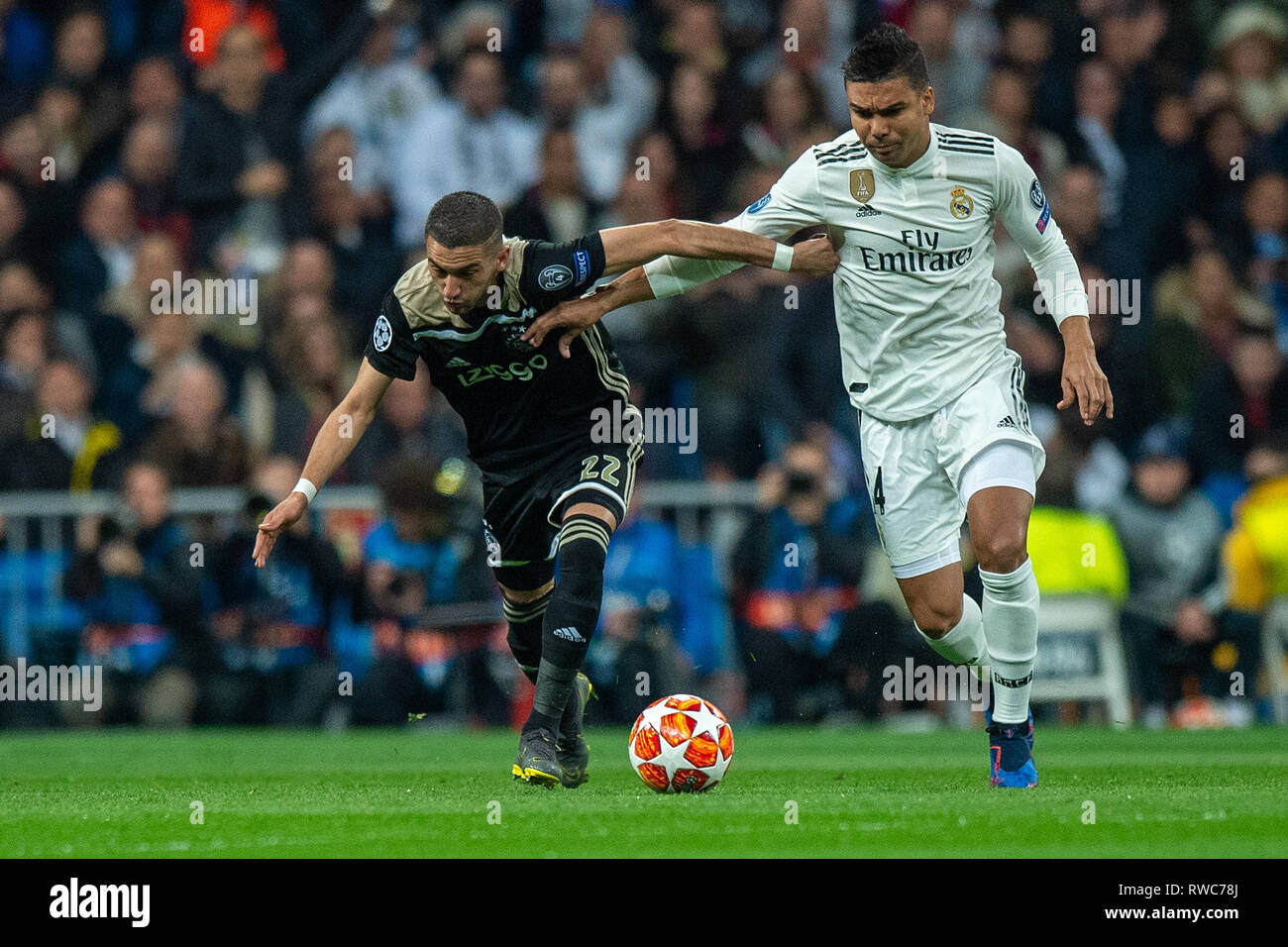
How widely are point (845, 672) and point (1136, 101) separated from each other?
5365 millimetres

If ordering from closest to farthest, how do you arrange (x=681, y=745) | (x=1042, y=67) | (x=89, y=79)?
(x=681, y=745) → (x=1042, y=67) → (x=89, y=79)

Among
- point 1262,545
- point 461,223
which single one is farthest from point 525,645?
point 1262,545

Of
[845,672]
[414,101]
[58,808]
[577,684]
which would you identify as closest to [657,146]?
[414,101]

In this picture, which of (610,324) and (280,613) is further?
(610,324)

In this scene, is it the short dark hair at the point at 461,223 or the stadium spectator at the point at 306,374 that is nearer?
the short dark hair at the point at 461,223

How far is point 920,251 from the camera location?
8148mm

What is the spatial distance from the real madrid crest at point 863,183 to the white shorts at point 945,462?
2.88 ft

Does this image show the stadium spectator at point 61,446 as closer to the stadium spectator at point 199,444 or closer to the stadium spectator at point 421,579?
the stadium spectator at point 199,444

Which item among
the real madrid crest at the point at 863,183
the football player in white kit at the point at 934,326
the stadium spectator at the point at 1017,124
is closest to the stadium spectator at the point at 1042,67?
the stadium spectator at the point at 1017,124

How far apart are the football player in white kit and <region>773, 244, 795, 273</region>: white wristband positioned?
0.20 m

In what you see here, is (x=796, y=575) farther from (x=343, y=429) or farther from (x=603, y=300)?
(x=343, y=429)

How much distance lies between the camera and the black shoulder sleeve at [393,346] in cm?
822

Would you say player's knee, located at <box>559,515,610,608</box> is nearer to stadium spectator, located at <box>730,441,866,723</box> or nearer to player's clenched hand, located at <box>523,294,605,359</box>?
player's clenched hand, located at <box>523,294,605,359</box>

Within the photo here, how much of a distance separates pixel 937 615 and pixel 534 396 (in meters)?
2.00
